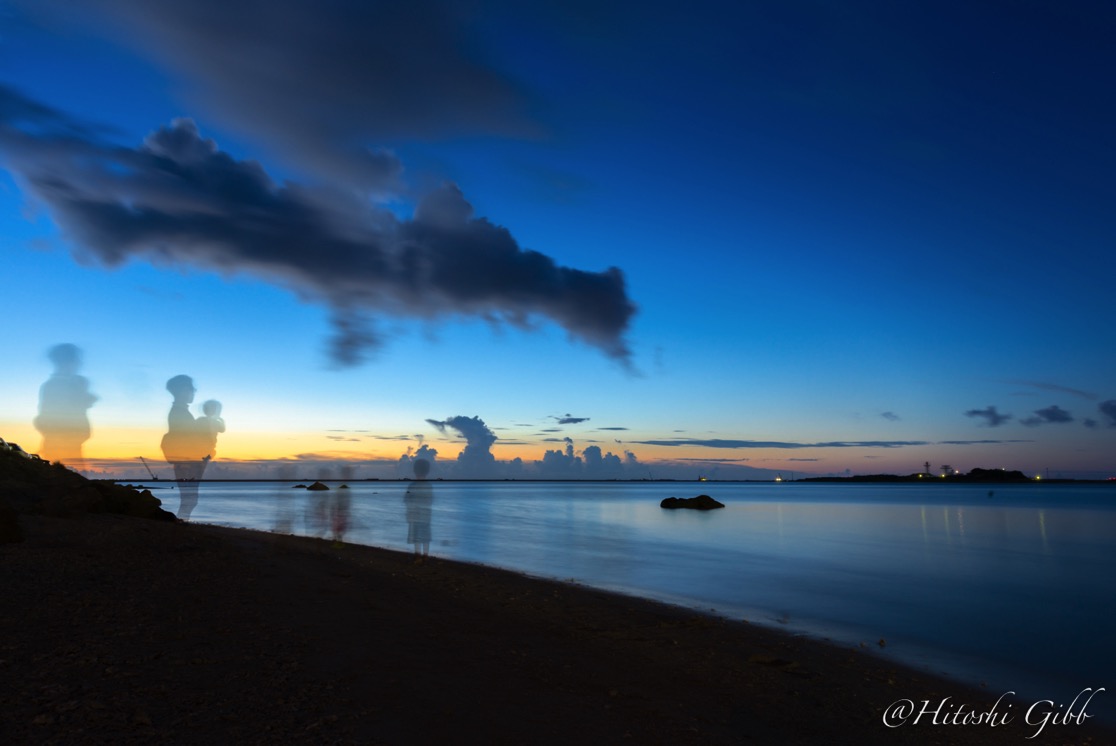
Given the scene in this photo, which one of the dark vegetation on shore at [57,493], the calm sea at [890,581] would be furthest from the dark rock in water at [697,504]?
the dark vegetation on shore at [57,493]

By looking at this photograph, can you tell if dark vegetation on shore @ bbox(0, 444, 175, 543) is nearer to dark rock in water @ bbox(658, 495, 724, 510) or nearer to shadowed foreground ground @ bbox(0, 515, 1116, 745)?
shadowed foreground ground @ bbox(0, 515, 1116, 745)

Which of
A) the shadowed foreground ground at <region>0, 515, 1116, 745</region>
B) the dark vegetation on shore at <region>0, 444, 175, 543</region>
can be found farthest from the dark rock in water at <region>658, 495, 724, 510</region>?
the shadowed foreground ground at <region>0, 515, 1116, 745</region>

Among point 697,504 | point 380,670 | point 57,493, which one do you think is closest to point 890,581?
point 380,670

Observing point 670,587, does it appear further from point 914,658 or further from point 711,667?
point 711,667

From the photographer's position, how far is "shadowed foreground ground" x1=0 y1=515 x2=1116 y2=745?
6492mm

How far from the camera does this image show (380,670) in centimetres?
841

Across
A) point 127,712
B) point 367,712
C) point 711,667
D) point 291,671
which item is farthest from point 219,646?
point 711,667

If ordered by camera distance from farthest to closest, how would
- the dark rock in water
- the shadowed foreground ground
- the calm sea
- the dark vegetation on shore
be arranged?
the dark rock in water
the dark vegetation on shore
the calm sea
the shadowed foreground ground

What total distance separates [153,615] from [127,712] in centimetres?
433

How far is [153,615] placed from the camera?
32.4 feet

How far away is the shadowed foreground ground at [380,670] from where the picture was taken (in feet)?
21.3

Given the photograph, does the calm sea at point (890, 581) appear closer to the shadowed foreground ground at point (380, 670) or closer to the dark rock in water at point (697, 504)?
the shadowed foreground ground at point (380, 670)

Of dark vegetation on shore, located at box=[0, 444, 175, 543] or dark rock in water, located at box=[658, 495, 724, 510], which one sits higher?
dark vegetation on shore, located at box=[0, 444, 175, 543]

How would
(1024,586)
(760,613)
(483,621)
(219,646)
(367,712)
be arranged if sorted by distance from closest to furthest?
(367,712) < (219,646) < (483,621) < (760,613) < (1024,586)
